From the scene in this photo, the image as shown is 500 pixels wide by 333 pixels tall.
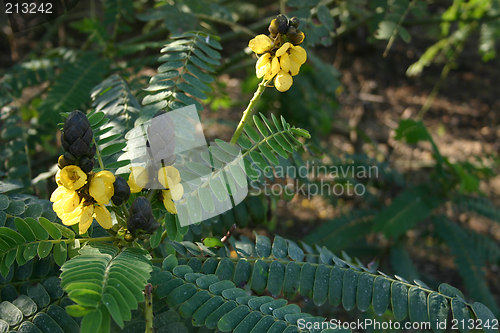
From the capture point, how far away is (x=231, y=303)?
1.19m

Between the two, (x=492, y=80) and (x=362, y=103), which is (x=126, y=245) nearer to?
(x=362, y=103)

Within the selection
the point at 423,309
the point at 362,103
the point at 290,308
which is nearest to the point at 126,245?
the point at 290,308

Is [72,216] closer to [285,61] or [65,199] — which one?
[65,199]

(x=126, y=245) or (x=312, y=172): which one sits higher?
(x=126, y=245)

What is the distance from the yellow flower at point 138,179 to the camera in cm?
117

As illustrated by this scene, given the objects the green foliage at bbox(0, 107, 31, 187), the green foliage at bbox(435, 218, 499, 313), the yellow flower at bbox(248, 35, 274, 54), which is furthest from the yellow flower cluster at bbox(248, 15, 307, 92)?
the green foliage at bbox(435, 218, 499, 313)

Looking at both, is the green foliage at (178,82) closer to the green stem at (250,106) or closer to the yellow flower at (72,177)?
the green stem at (250,106)

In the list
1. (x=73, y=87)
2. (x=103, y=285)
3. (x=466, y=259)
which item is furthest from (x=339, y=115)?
(x=103, y=285)

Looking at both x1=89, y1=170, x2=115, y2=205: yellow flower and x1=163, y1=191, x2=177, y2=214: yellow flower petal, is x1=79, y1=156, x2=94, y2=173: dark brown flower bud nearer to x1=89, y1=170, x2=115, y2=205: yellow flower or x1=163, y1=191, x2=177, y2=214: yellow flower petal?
x1=89, y1=170, x2=115, y2=205: yellow flower

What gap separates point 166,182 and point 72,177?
22 centimetres

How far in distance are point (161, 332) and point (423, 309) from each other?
0.70 metres

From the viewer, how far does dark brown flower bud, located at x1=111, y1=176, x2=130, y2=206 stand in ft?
3.51

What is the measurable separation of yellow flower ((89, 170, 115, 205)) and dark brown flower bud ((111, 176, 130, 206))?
0.01 meters

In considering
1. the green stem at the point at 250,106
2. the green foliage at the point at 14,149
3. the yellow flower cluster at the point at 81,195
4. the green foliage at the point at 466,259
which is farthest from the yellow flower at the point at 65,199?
the green foliage at the point at 466,259
